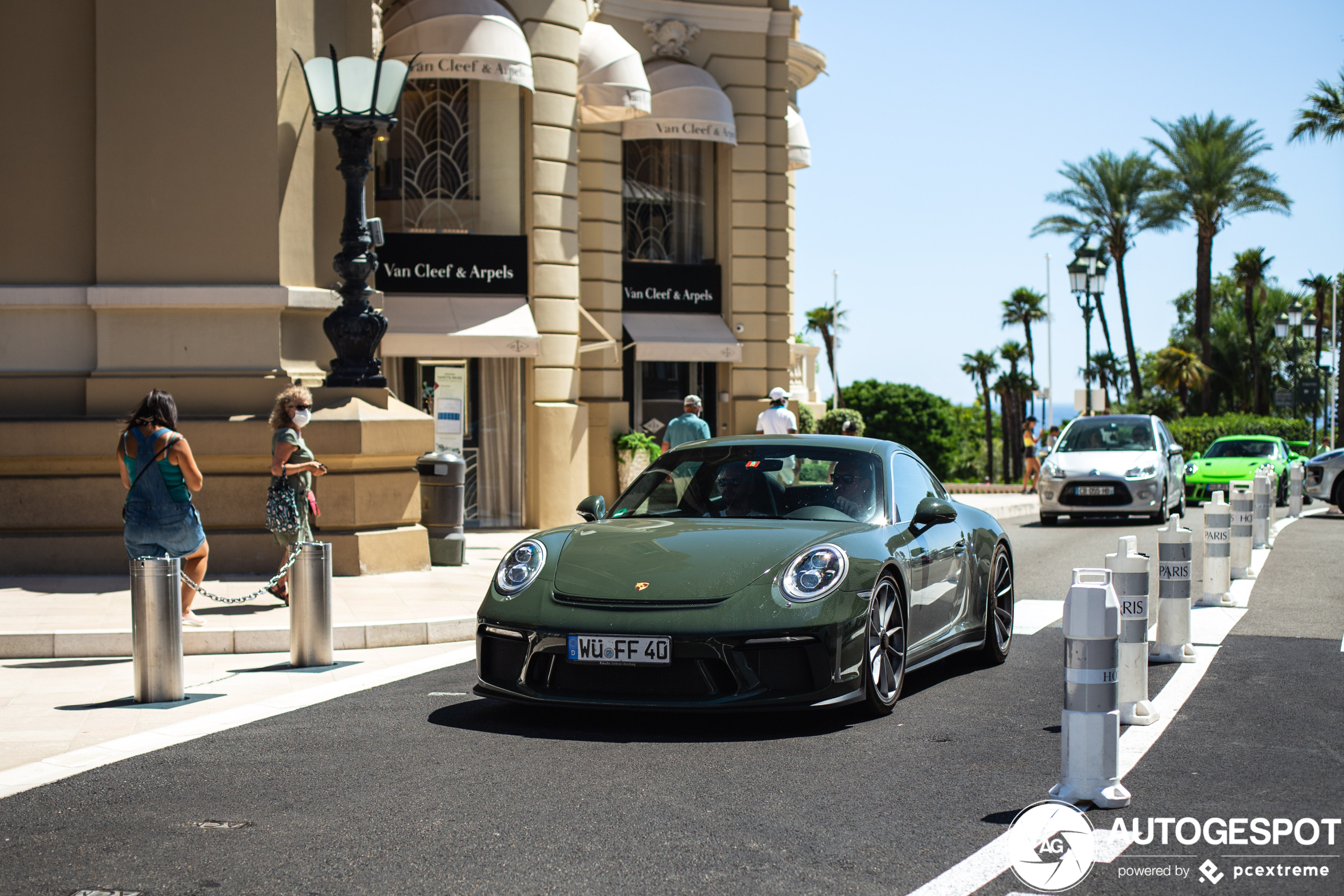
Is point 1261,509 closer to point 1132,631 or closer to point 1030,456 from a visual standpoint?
point 1132,631

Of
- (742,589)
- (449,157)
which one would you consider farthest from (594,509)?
(449,157)

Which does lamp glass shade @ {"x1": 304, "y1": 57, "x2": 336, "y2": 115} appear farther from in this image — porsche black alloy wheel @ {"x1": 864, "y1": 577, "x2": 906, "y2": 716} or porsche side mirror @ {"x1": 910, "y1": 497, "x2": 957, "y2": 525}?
porsche black alloy wheel @ {"x1": 864, "y1": 577, "x2": 906, "y2": 716}

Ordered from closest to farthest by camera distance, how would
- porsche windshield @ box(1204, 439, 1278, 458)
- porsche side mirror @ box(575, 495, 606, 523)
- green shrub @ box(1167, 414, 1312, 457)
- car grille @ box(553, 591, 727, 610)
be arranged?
car grille @ box(553, 591, 727, 610) < porsche side mirror @ box(575, 495, 606, 523) < porsche windshield @ box(1204, 439, 1278, 458) < green shrub @ box(1167, 414, 1312, 457)

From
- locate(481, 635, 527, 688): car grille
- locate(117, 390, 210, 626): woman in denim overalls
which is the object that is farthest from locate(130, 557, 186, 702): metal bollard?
locate(481, 635, 527, 688): car grille

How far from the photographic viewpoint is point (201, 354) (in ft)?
43.6

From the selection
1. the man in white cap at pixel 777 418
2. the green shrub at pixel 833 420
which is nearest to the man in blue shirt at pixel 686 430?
the man in white cap at pixel 777 418

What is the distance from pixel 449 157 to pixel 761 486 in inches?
542

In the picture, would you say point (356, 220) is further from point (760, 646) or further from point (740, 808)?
point (740, 808)

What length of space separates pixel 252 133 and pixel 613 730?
904 centimetres

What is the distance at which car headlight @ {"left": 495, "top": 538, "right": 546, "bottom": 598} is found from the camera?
6.54 metres

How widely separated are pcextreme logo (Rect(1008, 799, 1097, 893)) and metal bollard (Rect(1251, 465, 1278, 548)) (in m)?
11.9

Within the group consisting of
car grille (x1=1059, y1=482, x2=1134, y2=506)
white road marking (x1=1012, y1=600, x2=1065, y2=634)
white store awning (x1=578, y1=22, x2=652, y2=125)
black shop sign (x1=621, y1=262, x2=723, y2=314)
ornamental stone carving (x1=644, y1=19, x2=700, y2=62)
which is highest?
ornamental stone carving (x1=644, y1=19, x2=700, y2=62)

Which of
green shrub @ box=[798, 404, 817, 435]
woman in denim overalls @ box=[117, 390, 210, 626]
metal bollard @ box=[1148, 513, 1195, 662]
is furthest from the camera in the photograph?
green shrub @ box=[798, 404, 817, 435]

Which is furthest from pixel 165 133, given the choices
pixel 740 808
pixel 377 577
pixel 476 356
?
pixel 740 808
